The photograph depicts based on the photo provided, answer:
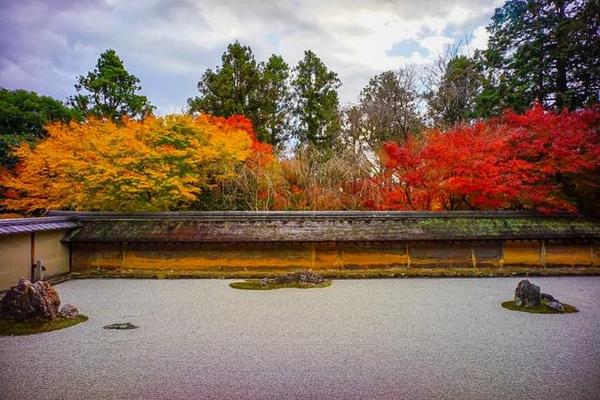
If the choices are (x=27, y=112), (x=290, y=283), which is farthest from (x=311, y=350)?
(x=27, y=112)

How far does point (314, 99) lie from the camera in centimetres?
3300

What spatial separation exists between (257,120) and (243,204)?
46.6 feet

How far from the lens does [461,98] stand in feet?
80.6

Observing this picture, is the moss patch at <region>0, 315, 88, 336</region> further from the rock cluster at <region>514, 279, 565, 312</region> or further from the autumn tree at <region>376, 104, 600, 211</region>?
the autumn tree at <region>376, 104, 600, 211</region>

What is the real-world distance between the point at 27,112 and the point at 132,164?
758 inches

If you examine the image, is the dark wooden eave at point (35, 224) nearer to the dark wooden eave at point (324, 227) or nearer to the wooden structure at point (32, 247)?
the wooden structure at point (32, 247)

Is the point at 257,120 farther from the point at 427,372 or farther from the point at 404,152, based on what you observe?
the point at 427,372

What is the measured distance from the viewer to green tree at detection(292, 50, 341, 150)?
32562 millimetres

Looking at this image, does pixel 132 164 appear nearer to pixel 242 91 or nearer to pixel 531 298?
pixel 531 298

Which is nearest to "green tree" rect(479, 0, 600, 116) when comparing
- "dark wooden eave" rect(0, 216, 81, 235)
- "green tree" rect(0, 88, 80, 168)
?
"dark wooden eave" rect(0, 216, 81, 235)

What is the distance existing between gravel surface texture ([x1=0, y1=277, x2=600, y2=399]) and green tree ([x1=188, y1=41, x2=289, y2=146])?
2105cm

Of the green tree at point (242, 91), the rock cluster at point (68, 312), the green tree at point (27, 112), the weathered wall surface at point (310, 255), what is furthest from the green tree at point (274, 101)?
the rock cluster at point (68, 312)

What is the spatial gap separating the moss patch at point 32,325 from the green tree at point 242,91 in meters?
22.5

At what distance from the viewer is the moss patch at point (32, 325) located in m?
6.79
